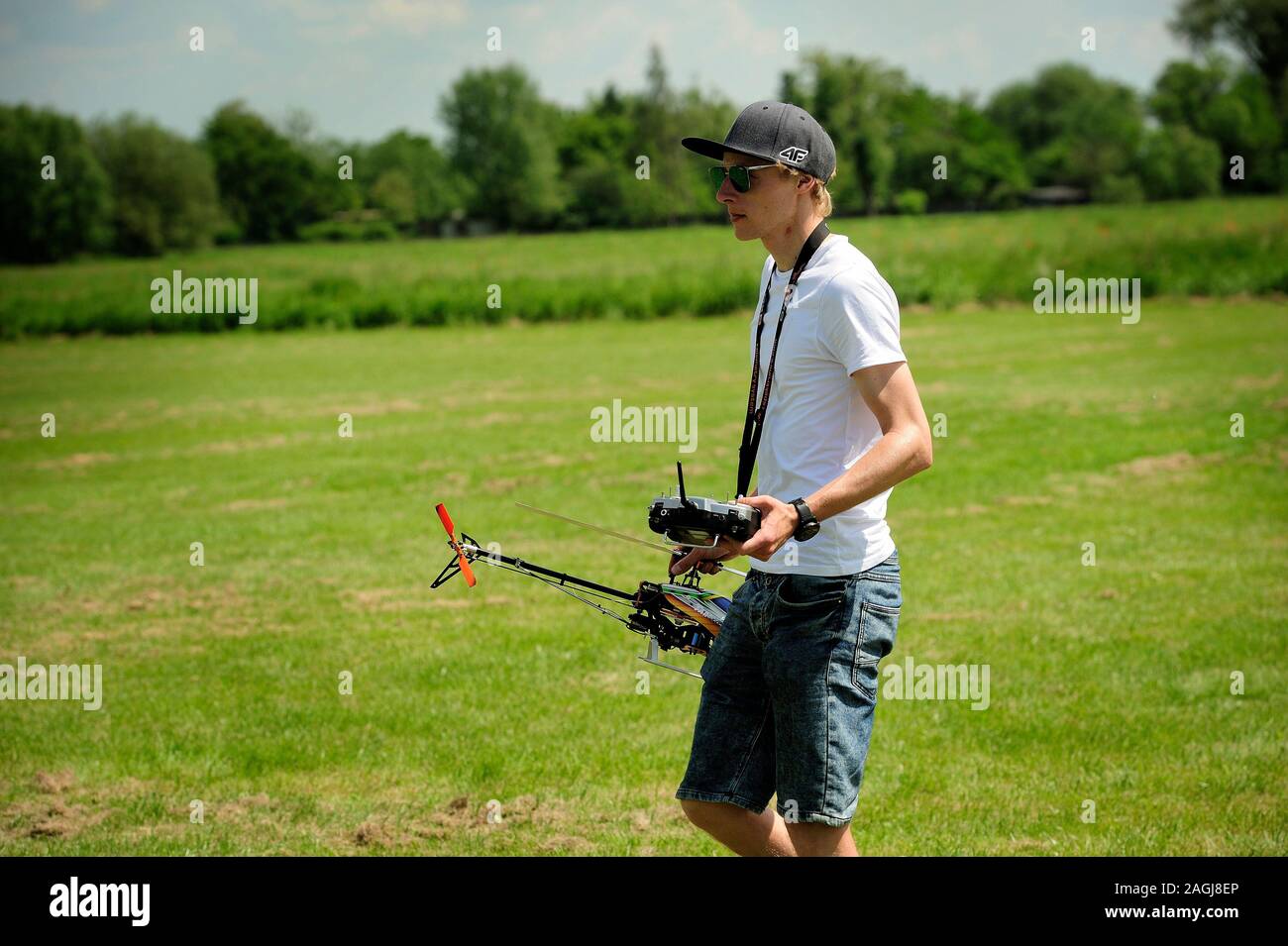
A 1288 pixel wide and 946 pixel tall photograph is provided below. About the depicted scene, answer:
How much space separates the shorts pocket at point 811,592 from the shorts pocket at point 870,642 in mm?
89

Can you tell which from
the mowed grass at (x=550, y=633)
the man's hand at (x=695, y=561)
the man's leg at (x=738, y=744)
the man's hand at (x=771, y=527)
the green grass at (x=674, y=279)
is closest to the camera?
the man's hand at (x=771, y=527)

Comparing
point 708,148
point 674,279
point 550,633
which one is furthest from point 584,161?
point 708,148

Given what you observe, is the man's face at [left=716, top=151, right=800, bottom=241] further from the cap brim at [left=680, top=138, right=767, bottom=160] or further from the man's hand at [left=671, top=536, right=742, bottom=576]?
the man's hand at [left=671, top=536, right=742, bottom=576]

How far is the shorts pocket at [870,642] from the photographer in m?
4.17

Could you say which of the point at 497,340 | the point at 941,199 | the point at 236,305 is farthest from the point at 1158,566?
the point at 941,199

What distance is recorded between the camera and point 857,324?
Answer: 3.99m

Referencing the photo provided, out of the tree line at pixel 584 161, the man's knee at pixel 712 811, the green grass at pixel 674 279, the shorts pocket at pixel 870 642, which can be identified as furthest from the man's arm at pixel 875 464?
the tree line at pixel 584 161

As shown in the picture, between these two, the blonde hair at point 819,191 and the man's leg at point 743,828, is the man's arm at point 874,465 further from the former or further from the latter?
the man's leg at point 743,828

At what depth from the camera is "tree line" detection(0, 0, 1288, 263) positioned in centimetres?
7256

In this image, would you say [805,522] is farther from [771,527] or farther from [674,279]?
[674,279]

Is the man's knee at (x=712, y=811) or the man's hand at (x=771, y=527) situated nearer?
the man's hand at (x=771, y=527)

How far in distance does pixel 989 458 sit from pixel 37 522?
12.5 m

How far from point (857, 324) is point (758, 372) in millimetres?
470
